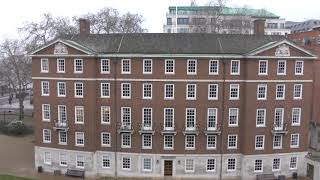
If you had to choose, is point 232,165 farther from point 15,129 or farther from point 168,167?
point 15,129

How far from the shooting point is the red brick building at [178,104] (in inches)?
1575

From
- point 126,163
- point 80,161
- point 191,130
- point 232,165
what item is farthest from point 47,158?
point 232,165

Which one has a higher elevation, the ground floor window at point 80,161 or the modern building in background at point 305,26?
the modern building in background at point 305,26

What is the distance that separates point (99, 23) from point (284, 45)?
43.5m

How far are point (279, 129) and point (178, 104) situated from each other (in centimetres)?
1193

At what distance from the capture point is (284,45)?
39.8m

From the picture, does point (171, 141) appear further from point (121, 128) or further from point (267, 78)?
point (267, 78)

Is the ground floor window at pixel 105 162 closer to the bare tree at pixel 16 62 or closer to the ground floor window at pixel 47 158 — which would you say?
the ground floor window at pixel 47 158

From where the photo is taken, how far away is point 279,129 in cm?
4103

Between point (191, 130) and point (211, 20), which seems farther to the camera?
point (211, 20)

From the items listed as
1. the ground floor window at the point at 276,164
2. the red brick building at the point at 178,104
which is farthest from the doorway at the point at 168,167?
the ground floor window at the point at 276,164

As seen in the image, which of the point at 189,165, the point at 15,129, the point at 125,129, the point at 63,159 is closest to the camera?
the point at 125,129

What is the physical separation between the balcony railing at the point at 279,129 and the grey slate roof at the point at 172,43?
30.5 feet

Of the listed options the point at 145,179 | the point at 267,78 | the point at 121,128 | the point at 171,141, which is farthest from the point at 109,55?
the point at 267,78
